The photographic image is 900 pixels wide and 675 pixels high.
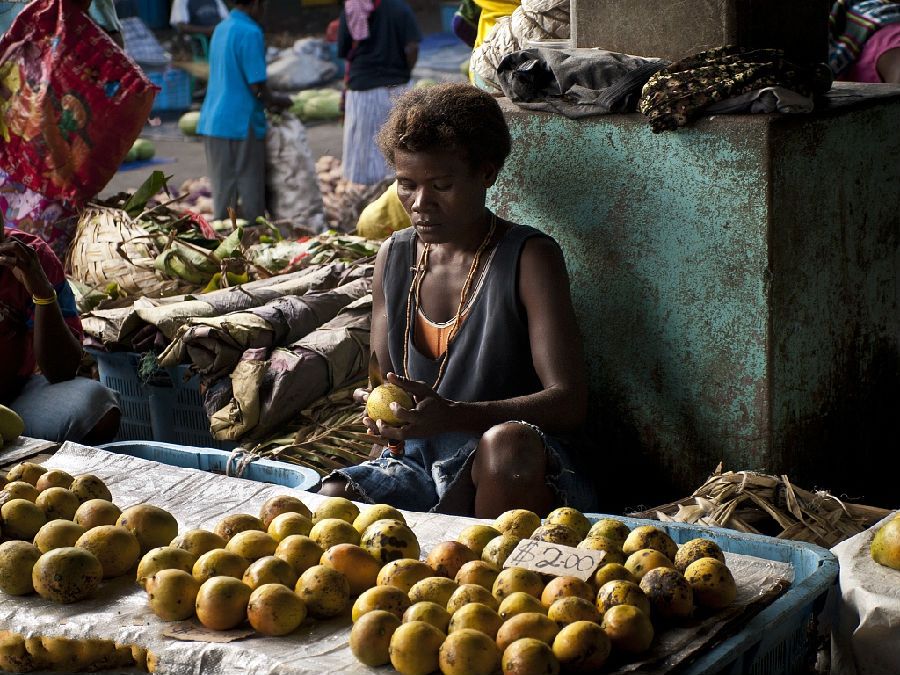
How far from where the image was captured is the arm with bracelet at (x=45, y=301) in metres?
3.66

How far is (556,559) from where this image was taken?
2.03 m

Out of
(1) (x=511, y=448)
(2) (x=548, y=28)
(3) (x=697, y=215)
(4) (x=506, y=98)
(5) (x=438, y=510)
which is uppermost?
(2) (x=548, y=28)

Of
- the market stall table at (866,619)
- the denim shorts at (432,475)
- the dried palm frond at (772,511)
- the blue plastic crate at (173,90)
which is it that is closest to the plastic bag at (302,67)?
the blue plastic crate at (173,90)

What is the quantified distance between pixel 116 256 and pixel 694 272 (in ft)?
10.1

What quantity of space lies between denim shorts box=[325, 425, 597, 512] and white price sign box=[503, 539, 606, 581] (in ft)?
2.82

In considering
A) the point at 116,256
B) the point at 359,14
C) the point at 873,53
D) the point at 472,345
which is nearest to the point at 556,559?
the point at 472,345

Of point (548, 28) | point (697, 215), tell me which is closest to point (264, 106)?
point (548, 28)

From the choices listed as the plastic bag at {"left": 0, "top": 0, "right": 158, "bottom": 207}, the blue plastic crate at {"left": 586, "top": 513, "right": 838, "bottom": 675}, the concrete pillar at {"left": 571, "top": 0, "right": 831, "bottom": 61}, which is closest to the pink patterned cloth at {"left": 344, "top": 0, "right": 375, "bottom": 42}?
the plastic bag at {"left": 0, "top": 0, "right": 158, "bottom": 207}

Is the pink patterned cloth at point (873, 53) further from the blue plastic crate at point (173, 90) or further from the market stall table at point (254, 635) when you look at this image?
the blue plastic crate at point (173, 90)

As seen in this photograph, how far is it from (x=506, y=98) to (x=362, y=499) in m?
1.38

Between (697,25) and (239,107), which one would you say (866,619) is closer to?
(697,25)

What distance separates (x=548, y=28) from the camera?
411cm

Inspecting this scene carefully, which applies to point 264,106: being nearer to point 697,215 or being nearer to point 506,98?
point 506,98

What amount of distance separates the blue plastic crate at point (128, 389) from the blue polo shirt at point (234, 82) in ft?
13.4
